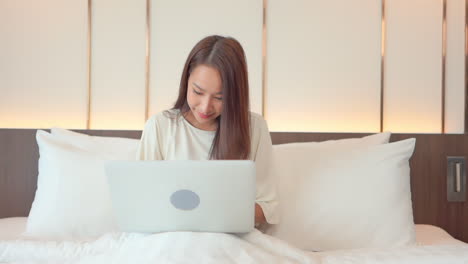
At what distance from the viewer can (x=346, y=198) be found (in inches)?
76.0

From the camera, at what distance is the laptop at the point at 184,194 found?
1320 mm

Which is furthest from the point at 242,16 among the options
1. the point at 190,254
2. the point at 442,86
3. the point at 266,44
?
the point at 190,254

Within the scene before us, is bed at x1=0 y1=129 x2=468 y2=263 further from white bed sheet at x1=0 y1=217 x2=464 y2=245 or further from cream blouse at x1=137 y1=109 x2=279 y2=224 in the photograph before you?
cream blouse at x1=137 y1=109 x2=279 y2=224

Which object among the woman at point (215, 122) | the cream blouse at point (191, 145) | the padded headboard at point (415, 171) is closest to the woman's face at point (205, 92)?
the woman at point (215, 122)

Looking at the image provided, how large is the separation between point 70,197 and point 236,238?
85 cm

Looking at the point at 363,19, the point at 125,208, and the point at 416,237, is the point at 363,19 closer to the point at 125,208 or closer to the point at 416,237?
the point at 416,237

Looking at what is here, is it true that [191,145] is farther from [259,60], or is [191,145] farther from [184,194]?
[259,60]

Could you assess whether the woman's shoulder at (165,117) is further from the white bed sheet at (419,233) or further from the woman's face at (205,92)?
the white bed sheet at (419,233)

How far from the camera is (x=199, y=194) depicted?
1339 millimetres

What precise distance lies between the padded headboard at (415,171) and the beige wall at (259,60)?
11cm

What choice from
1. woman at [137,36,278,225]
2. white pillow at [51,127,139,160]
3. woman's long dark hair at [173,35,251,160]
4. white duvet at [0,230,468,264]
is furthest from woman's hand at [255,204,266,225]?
white pillow at [51,127,139,160]

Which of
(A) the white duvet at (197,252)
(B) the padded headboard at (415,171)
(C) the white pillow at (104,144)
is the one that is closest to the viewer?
(A) the white duvet at (197,252)

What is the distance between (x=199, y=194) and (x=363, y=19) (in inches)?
58.4

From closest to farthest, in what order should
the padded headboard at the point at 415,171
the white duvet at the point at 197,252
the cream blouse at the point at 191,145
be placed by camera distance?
the white duvet at the point at 197,252 → the cream blouse at the point at 191,145 → the padded headboard at the point at 415,171
